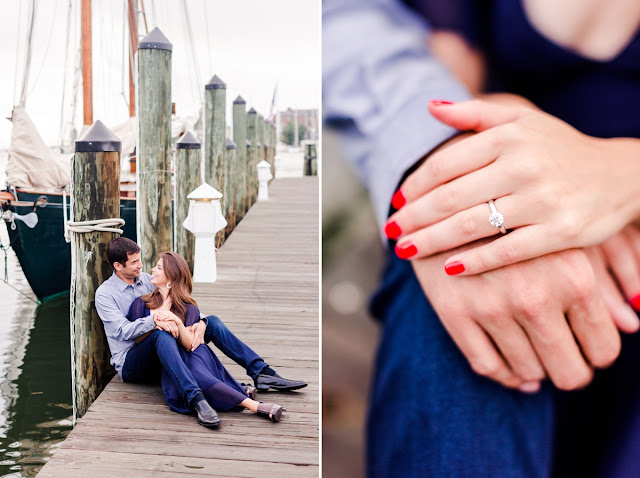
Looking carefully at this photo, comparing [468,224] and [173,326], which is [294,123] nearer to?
[173,326]

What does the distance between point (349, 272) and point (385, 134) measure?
9.0 inches

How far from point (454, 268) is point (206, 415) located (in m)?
2.38

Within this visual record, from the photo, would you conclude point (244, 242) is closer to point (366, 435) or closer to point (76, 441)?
point (76, 441)

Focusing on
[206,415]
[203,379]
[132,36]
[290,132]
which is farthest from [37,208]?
[290,132]

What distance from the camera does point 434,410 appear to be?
1.10 m

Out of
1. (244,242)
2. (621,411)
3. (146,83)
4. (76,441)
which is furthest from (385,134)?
(244,242)

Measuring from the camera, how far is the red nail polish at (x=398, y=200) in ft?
3.34

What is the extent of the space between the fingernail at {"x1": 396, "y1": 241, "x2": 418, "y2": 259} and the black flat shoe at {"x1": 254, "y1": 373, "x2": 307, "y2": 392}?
267cm

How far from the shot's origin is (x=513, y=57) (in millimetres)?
988

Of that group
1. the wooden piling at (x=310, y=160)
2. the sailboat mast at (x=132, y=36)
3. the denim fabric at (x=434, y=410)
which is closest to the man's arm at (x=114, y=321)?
the denim fabric at (x=434, y=410)

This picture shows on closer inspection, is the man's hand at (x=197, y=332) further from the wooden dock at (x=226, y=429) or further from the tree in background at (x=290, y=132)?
the tree in background at (x=290, y=132)

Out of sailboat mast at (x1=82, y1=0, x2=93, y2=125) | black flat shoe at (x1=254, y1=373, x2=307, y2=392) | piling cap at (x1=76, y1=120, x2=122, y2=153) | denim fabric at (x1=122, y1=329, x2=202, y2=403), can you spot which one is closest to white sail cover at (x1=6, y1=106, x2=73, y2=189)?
sailboat mast at (x1=82, y1=0, x2=93, y2=125)

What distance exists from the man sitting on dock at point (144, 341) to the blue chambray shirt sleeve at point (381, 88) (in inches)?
92.5

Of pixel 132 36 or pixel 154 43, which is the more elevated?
pixel 132 36
